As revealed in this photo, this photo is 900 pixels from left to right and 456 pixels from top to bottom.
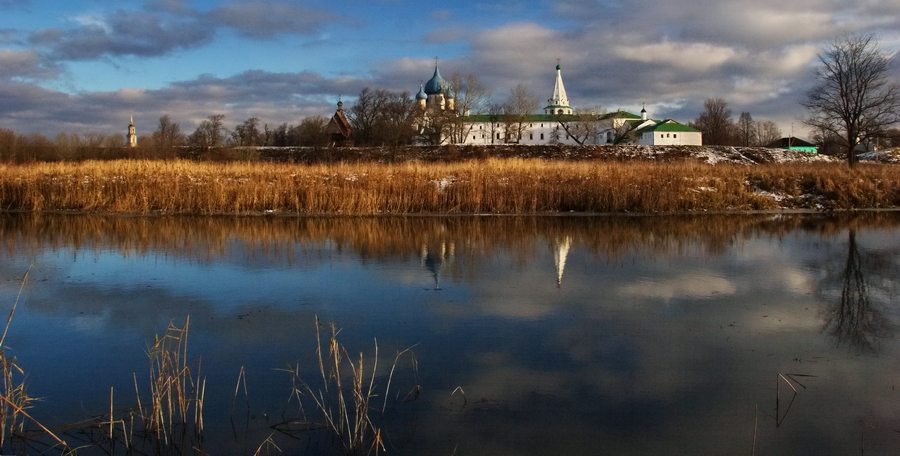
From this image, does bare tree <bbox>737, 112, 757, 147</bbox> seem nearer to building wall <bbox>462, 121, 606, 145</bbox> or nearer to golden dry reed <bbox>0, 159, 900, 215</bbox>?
building wall <bbox>462, 121, 606, 145</bbox>

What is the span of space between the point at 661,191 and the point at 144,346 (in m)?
12.7

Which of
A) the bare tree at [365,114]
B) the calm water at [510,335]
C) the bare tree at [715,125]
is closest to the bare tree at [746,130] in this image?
the bare tree at [715,125]

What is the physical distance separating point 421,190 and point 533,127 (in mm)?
66903

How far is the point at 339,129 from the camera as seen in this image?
2293 inches

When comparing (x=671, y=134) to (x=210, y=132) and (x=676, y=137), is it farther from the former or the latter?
(x=210, y=132)

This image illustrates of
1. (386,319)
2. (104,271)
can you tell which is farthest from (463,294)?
(104,271)

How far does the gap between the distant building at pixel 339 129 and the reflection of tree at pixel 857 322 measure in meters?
50.1

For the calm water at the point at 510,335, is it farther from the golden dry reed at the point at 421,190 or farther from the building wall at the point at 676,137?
the building wall at the point at 676,137

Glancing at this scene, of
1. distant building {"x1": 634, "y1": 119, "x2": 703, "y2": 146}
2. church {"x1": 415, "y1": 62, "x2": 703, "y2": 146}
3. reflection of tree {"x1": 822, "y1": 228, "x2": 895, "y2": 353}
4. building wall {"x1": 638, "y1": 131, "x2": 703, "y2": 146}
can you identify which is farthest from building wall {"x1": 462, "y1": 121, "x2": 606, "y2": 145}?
reflection of tree {"x1": 822, "y1": 228, "x2": 895, "y2": 353}

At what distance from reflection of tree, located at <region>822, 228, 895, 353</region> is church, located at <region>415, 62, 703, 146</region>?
Result: 1800 inches

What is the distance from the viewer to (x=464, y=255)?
8.79 m

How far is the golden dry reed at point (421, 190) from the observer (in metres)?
14.9

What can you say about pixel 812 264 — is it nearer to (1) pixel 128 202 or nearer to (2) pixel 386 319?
(2) pixel 386 319

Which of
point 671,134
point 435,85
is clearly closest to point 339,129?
point 435,85
